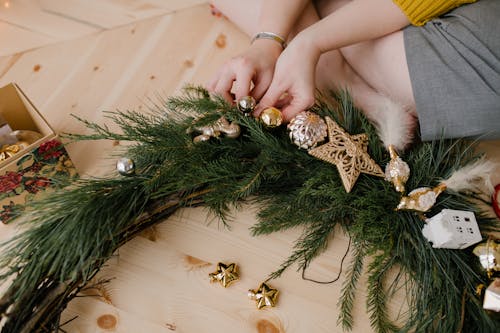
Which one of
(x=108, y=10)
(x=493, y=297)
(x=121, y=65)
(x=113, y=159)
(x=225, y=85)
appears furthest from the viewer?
(x=108, y=10)

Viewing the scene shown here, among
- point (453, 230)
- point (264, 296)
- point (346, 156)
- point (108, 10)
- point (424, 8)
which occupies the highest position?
point (108, 10)

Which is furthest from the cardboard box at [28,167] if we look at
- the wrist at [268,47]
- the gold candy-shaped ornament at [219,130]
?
the wrist at [268,47]

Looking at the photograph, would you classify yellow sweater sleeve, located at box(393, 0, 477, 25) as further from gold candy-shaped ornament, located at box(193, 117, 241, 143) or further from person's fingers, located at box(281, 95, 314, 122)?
gold candy-shaped ornament, located at box(193, 117, 241, 143)

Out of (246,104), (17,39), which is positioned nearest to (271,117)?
(246,104)

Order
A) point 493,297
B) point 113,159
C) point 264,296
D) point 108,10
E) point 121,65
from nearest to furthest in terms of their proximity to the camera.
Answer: point 493,297 < point 264,296 < point 113,159 < point 121,65 < point 108,10

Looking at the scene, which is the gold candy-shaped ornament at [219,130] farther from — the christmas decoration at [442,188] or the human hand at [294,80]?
the christmas decoration at [442,188]

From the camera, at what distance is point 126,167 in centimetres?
74

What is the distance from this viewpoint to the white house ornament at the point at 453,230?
659 mm

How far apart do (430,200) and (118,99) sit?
878 mm

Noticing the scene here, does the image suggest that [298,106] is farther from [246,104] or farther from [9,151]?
[9,151]

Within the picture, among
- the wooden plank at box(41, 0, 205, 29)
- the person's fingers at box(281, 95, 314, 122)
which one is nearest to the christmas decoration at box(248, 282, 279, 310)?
the person's fingers at box(281, 95, 314, 122)

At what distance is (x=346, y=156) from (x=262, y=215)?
21cm

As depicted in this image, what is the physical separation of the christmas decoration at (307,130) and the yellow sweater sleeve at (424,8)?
0.33 metres

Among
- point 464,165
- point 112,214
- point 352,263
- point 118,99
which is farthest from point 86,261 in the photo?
point 464,165
